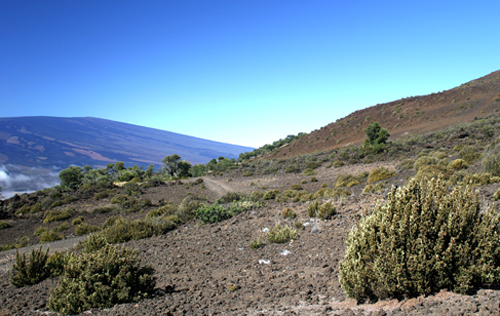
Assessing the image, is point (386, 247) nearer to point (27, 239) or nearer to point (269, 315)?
point (269, 315)

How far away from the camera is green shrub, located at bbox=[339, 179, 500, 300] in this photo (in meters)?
2.85

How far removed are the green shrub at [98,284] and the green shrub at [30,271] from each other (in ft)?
6.53

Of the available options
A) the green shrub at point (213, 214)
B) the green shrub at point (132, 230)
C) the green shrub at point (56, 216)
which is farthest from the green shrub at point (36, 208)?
the green shrub at point (213, 214)

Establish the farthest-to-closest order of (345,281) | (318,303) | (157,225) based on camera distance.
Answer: (157,225)
(318,303)
(345,281)

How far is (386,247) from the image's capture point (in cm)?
304

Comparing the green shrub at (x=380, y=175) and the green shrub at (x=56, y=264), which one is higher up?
the green shrub at (x=380, y=175)

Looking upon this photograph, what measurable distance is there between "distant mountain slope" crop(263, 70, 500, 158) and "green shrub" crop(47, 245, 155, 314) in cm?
4258

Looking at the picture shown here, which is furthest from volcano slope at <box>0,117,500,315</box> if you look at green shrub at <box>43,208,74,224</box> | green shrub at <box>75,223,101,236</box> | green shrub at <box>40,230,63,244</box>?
green shrub at <box>43,208,74,224</box>

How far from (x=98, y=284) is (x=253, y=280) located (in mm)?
2432

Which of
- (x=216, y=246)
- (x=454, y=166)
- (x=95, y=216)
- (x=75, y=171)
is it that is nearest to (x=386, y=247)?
(x=216, y=246)

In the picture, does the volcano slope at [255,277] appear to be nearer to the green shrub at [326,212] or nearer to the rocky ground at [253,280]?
the rocky ground at [253,280]

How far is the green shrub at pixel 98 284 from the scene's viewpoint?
417 centimetres

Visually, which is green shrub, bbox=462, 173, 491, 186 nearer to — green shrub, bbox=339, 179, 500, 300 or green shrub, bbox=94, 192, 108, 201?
green shrub, bbox=339, 179, 500, 300

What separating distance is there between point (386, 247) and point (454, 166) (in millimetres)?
12531
